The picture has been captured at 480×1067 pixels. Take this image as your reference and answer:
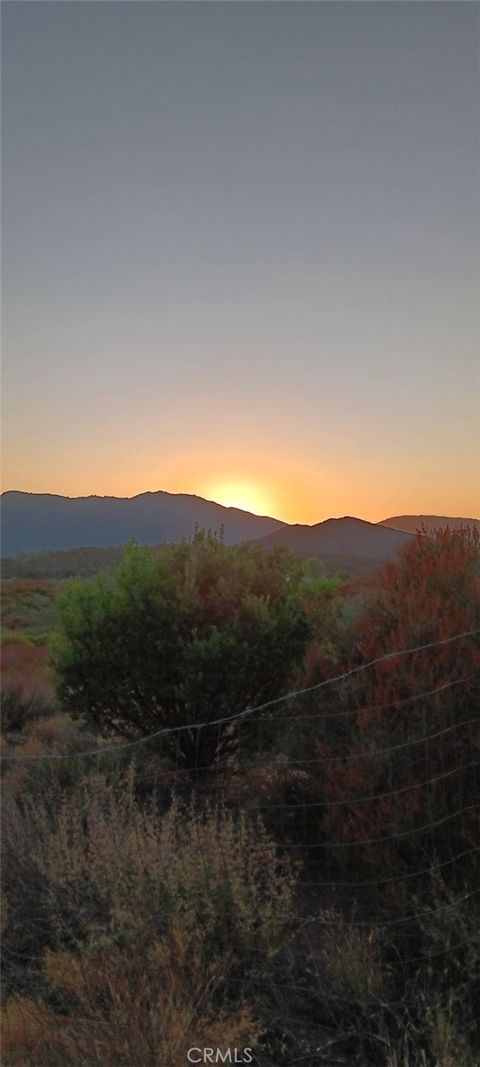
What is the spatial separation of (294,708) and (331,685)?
20.3 inches

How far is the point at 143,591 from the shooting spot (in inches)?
314

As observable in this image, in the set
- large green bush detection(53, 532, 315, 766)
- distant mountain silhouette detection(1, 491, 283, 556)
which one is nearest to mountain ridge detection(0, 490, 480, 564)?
distant mountain silhouette detection(1, 491, 283, 556)

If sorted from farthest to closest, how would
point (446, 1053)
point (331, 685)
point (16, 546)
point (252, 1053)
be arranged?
point (16, 546) < point (331, 685) < point (252, 1053) < point (446, 1053)

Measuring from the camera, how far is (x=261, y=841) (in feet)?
19.9

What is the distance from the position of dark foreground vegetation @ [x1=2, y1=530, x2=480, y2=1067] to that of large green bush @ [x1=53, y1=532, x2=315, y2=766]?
0.02m

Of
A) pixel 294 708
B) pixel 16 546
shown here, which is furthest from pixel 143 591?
pixel 16 546

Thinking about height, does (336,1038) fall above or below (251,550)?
below

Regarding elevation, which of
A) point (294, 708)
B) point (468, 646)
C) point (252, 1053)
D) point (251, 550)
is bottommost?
point (252, 1053)

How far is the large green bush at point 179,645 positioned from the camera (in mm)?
7711

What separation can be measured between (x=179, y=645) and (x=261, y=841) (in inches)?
84.6

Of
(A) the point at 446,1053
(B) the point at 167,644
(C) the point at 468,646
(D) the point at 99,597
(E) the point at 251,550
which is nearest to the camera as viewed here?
(A) the point at 446,1053

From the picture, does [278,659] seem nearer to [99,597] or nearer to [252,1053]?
[99,597]
